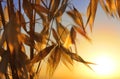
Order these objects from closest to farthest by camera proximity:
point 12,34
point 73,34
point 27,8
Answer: point 12,34 → point 27,8 → point 73,34

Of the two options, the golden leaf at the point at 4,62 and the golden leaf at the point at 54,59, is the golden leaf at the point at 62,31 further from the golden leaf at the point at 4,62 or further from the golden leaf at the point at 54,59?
the golden leaf at the point at 4,62

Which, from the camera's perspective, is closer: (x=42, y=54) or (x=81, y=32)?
(x=42, y=54)

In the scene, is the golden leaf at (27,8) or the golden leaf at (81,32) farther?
the golden leaf at (81,32)

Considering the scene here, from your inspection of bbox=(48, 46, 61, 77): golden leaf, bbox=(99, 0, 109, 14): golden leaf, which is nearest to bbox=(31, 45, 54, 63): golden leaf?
bbox=(48, 46, 61, 77): golden leaf

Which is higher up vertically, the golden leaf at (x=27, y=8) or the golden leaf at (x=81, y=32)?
the golden leaf at (x=27, y=8)

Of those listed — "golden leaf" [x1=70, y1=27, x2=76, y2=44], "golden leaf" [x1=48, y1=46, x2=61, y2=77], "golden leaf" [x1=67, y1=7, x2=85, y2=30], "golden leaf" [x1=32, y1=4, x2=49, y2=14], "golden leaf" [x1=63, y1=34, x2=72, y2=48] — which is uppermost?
"golden leaf" [x1=32, y1=4, x2=49, y2=14]

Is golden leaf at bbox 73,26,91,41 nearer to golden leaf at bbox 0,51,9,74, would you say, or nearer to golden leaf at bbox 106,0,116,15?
golden leaf at bbox 106,0,116,15

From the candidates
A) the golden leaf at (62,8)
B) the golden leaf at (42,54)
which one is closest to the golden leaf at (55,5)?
the golden leaf at (62,8)

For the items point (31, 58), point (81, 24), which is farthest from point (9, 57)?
point (81, 24)

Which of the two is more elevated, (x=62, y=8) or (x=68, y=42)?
(x=62, y=8)

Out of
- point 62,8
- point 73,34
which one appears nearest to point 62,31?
point 73,34

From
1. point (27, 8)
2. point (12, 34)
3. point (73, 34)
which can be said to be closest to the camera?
point (12, 34)

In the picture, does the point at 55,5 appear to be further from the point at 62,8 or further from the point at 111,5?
the point at 111,5

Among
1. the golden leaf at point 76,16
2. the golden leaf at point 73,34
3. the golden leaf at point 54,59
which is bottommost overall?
the golden leaf at point 54,59
